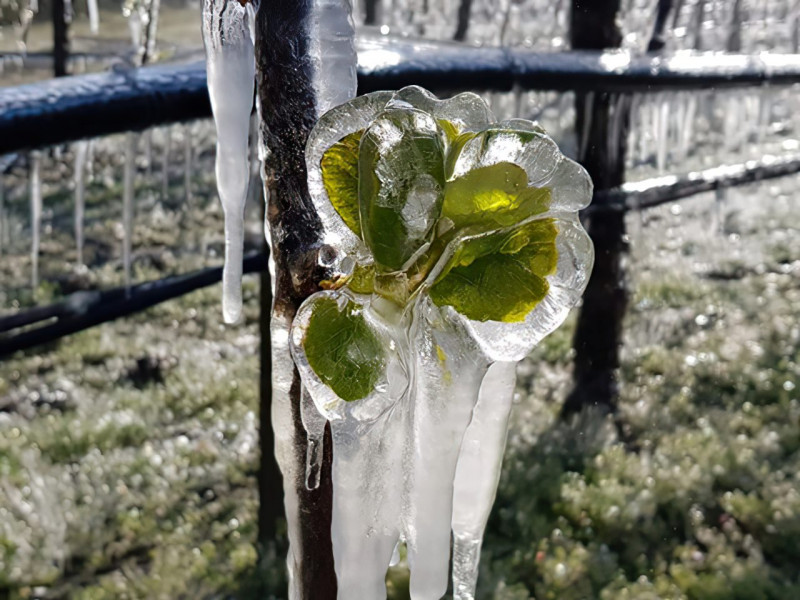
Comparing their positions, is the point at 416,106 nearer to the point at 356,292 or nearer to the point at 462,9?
the point at 356,292

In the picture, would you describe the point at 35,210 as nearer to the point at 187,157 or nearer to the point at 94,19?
the point at 187,157

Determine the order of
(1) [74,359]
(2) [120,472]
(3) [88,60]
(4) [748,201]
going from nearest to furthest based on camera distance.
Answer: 1. (2) [120,472]
2. (1) [74,359]
3. (4) [748,201]
4. (3) [88,60]

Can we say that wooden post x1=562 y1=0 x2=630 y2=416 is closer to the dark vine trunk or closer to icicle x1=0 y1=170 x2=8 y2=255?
the dark vine trunk

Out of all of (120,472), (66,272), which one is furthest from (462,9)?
(120,472)

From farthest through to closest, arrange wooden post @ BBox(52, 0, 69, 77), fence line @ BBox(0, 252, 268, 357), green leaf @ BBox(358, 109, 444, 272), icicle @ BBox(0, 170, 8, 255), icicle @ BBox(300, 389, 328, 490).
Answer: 1. icicle @ BBox(0, 170, 8, 255)
2. wooden post @ BBox(52, 0, 69, 77)
3. fence line @ BBox(0, 252, 268, 357)
4. icicle @ BBox(300, 389, 328, 490)
5. green leaf @ BBox(358, 109, 444, 272)

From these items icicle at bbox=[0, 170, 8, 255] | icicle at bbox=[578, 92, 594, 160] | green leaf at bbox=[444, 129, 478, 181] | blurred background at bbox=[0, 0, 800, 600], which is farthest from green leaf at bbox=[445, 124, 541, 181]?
icicle at bbox=[0, 170, 8, 255]

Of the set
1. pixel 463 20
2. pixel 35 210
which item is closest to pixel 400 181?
pixel 35 210
